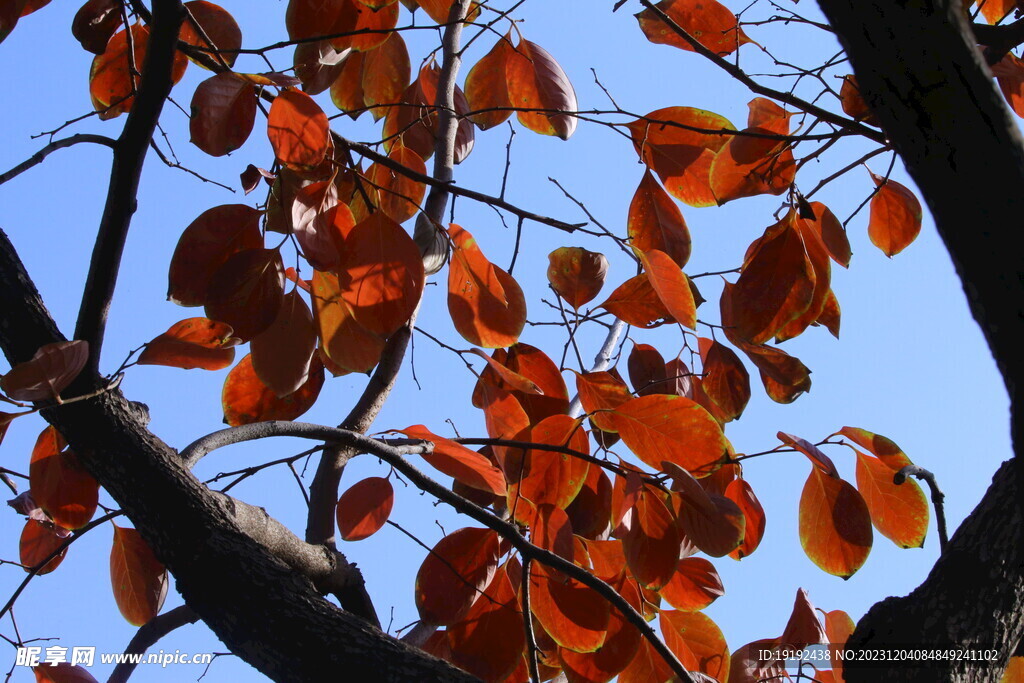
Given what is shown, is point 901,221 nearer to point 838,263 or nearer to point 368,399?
point 838,263

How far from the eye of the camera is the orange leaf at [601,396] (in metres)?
0.98

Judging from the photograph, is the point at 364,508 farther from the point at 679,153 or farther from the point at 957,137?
the point at 957,137

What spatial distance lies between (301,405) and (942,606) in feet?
2.84

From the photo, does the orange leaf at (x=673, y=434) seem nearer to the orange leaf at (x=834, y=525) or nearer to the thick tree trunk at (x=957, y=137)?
the orange leaf at (x=834, y=525)

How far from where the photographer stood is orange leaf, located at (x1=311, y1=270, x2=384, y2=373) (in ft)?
2.98

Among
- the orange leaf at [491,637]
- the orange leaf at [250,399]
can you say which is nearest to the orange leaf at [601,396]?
the orange leaf at [491,637]

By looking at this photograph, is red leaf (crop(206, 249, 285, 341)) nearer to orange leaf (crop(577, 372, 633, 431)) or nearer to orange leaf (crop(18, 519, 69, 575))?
orange leaf (crop(577, 372, 633, 431))

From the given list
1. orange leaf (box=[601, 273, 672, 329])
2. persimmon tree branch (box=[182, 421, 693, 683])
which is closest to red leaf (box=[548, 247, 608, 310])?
orange leaf (box=[601, 273, 672, 329])

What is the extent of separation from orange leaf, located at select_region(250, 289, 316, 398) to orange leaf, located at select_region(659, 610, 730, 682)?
643 mm

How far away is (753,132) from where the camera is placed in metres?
0.96

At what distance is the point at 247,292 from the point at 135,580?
46 centimetres

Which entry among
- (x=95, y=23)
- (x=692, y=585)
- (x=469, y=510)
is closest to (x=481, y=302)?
(x=469, y=510)

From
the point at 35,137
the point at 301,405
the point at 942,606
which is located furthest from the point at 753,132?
the point at 35,137

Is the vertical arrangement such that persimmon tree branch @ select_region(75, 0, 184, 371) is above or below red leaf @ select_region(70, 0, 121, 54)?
below
